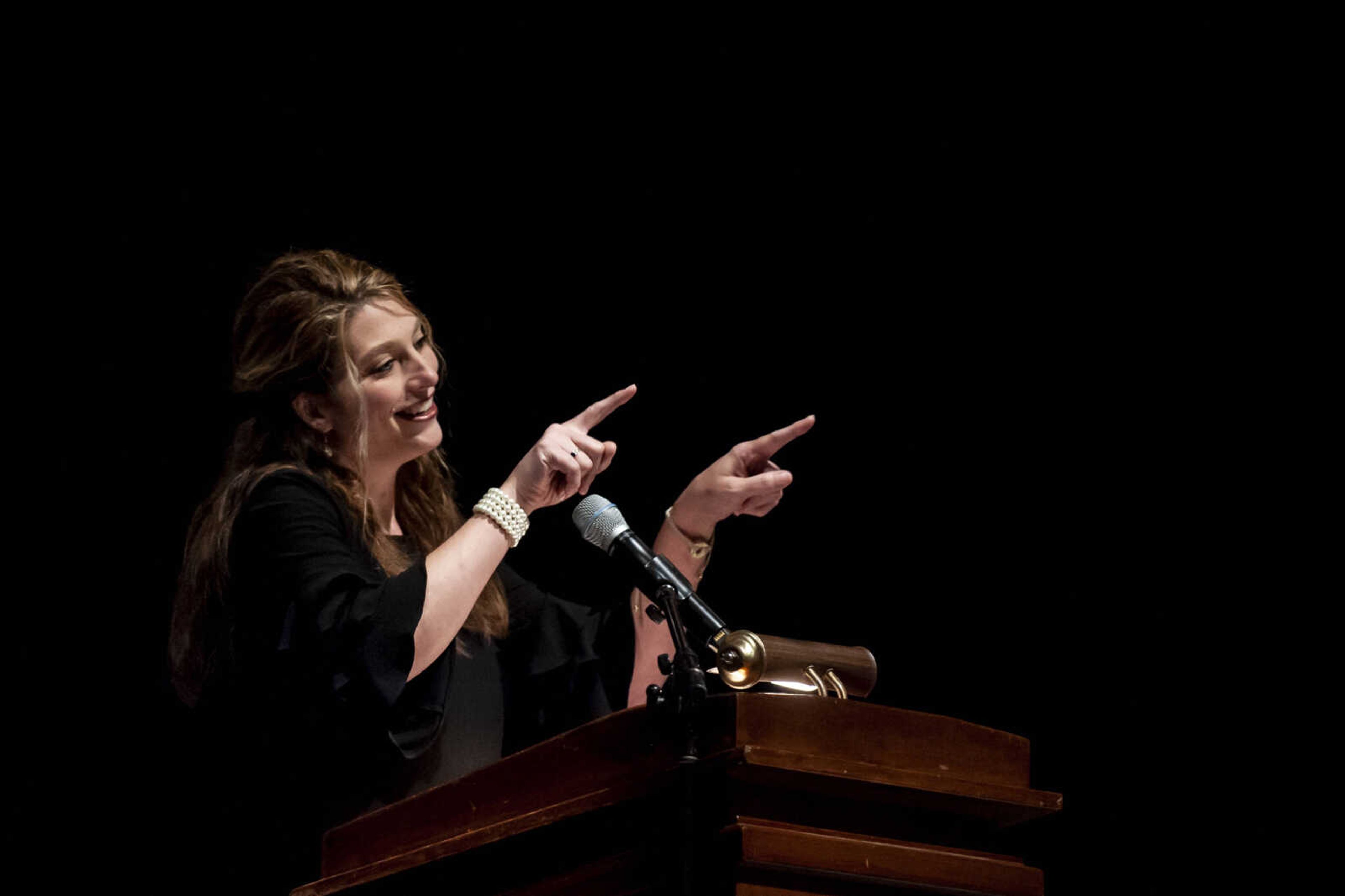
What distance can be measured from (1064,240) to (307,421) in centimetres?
174

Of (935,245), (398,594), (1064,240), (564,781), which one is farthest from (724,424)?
(564,781)

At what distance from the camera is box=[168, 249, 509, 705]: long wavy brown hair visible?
6.59 feet

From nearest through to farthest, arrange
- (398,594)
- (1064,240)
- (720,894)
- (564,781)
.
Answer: (720,894), (564,781), (398,594), (1064,240)

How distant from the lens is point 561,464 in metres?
1.84

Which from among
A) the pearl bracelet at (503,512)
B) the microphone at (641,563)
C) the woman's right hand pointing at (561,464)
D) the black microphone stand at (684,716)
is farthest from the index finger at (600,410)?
the black microphone stand at (684,716)

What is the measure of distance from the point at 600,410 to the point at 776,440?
0.86 feet

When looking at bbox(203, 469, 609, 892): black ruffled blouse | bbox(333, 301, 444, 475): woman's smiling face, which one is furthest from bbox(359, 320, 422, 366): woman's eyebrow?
bbox(203, 469, 609, 892): black ruffled blouse

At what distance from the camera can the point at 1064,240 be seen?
10.1 feet

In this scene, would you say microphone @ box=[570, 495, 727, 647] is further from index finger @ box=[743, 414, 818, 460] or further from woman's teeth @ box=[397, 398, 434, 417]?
woman's teeth @ box=[397, 398, 434, 417]

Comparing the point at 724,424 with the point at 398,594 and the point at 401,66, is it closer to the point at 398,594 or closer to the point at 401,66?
the point at 401,66

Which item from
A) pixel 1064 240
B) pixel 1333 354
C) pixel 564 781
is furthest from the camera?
pixel 1064 240

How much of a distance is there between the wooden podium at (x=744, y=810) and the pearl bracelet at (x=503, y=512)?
509mm

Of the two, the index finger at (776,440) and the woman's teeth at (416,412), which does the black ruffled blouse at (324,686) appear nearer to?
the woman's teeth at (416,412)

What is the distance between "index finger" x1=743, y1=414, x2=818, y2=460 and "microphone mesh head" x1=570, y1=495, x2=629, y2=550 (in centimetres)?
41
